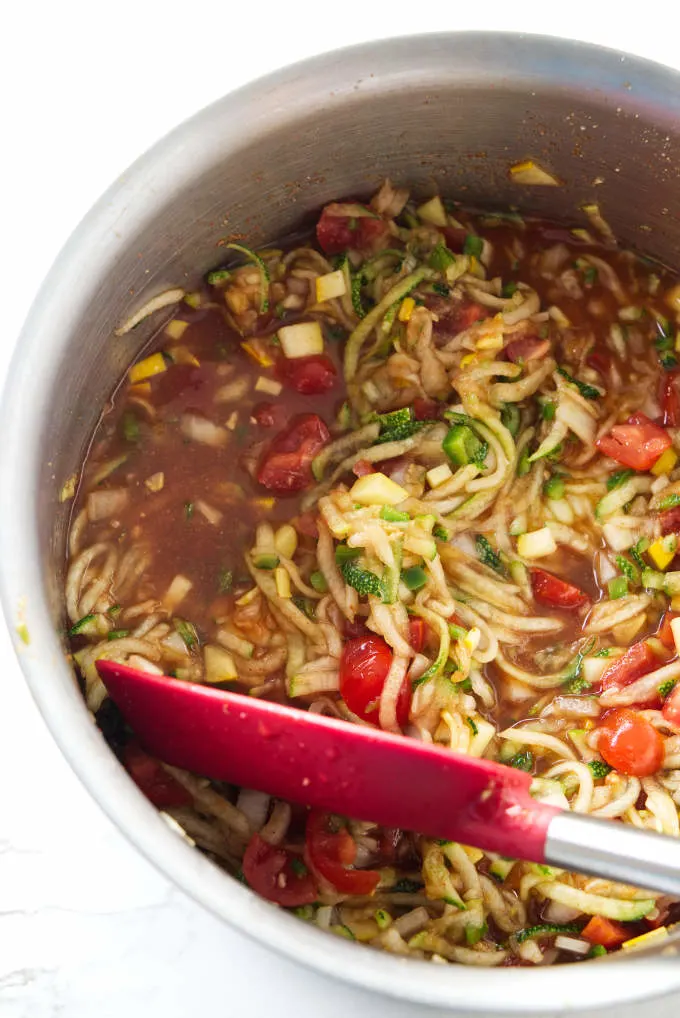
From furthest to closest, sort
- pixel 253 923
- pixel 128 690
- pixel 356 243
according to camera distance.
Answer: pixel 356 243 < pixel 128 690 < pixel 253 923

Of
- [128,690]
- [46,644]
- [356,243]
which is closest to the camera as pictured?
[46,644]

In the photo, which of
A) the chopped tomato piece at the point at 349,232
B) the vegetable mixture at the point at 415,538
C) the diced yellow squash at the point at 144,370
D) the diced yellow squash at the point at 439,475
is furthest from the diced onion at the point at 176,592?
the chopped tomato piece at the point at 349,232

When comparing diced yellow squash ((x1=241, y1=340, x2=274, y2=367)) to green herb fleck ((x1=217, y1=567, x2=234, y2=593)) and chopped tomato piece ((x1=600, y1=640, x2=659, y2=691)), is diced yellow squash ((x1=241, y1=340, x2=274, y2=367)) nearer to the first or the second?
green herb fleck ((x1=217, y1=567, x2=234, y2=593))

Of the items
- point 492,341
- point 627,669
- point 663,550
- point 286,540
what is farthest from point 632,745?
point 492,341

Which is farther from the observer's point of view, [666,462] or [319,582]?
[666,462]

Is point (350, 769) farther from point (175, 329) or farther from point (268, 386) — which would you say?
point (175, 329)

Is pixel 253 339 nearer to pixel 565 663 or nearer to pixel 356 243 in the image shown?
pixel 356 243

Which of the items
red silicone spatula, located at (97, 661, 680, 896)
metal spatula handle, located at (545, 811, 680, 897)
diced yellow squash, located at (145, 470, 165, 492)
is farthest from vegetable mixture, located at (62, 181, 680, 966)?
metal spatula handle, located at (545, 811, 680, 897)

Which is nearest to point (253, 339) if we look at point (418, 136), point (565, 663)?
point (418, 136)
